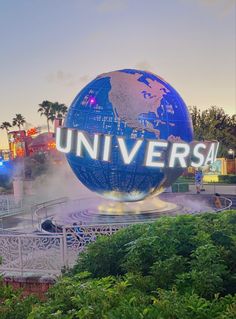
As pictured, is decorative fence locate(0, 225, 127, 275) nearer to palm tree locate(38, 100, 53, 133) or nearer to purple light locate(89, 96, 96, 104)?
purple light locate(89, 96, 96, 104)

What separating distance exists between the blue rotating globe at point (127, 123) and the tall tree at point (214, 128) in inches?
1209

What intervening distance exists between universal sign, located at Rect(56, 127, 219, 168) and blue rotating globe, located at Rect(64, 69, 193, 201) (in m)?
0.12

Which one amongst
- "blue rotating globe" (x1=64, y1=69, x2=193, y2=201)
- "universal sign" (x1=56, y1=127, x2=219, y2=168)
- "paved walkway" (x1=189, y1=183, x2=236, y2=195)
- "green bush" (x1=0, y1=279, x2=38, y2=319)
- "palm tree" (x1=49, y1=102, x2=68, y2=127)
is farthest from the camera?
"palm tree" (x1=49, y1=102, x2=68, y2=127)

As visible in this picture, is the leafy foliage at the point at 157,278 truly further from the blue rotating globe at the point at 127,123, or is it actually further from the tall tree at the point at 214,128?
the tall tree at the point at 214,128

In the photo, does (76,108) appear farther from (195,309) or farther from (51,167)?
(51,167)

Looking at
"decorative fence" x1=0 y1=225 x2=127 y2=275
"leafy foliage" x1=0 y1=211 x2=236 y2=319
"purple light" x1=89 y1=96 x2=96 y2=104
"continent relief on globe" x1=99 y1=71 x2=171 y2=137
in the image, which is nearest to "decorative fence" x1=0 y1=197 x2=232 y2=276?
"decorative fence" x1=0 y1=225 x2=127 y2=275

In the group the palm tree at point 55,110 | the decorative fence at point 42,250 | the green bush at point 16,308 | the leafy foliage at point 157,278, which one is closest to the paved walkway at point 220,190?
the decorative fence at point 42,250

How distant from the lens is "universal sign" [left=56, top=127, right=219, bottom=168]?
11117 mm

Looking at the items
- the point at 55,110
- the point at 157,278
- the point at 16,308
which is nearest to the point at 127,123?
Result: the point at 157,278

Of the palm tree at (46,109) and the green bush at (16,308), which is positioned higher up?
the palm tree at (46,109)

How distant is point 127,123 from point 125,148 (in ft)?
2.56

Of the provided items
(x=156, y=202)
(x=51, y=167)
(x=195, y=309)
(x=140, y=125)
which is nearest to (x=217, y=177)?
(x=51, y=167)

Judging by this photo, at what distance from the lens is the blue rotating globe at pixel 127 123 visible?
37.1 ft

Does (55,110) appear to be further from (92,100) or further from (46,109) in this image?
(92,100)
